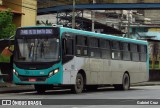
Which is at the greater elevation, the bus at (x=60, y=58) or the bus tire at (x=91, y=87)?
the bus at (x=60, y=58)

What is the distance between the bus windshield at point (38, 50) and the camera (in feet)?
70.6

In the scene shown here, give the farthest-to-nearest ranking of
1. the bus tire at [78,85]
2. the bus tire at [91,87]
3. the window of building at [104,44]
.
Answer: the bus tire at [91,87] → the window of building at [104,44] → the bus tire at [78,85]

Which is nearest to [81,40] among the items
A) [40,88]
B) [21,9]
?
[40,88]

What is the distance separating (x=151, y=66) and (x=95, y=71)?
22165 millimetres

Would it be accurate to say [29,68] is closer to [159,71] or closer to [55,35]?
[55,35]

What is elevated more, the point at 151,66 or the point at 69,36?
the point at 69,36

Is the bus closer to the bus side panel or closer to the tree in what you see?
the bus side panel

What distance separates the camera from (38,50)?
21625 millimetres

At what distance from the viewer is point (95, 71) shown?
81.1 feet

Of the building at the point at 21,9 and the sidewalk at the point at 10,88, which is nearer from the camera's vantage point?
the sidewalk at the point at 10,88

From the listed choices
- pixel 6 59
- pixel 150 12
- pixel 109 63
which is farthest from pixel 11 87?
pixel 150 12

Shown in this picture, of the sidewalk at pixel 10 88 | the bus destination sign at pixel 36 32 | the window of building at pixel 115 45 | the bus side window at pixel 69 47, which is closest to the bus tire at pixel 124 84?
the window of building at pixel 115 45

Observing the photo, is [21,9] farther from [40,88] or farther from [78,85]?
Result: [78,85]

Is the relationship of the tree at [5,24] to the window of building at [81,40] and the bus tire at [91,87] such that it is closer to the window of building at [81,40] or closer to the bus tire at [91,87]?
the bus tire at [91,87]
